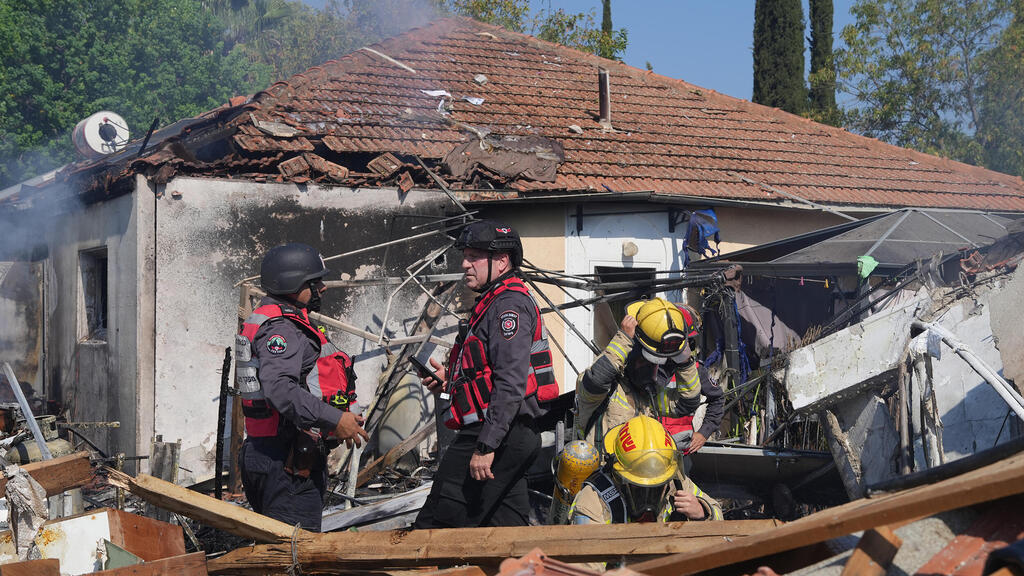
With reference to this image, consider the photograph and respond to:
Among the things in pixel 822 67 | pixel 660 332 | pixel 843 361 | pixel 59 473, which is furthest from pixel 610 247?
pixel 822 67

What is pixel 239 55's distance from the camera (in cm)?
2759

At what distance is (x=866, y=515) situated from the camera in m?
2.38

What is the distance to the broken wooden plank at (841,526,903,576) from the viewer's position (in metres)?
2.32

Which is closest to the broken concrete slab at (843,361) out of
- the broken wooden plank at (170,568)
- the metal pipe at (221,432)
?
the broken wooden plank at (170,568)

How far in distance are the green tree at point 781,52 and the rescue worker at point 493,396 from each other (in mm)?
19735

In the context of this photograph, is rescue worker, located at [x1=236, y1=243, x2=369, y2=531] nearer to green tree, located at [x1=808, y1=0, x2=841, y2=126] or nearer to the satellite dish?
the satellite dish

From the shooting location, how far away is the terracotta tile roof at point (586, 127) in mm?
9750

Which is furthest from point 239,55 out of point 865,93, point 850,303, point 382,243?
point 850,303

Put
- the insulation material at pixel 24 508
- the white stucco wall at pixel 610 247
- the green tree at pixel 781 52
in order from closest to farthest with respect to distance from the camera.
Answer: the insulation material at pixel 24 508 → the white stucco wall at pixel 610 247 → the green tree at pixel 781 52

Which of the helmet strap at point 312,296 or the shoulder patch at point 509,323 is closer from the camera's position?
the shoulder patch at point 509,323

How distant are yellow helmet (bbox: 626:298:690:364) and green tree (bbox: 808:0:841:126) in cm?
1867

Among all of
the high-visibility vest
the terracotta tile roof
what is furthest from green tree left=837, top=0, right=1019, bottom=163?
the high-visibility vest

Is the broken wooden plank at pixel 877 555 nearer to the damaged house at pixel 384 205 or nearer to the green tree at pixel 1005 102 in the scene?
the damaged house at pixel 384 205

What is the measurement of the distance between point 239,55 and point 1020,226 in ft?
84.4
